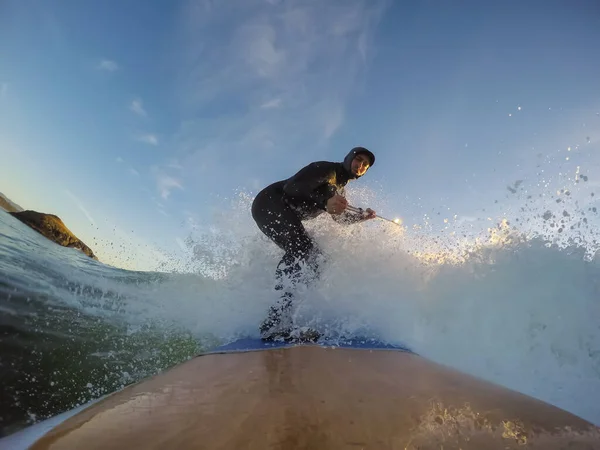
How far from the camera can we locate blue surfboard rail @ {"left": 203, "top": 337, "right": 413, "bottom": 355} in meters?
2.29

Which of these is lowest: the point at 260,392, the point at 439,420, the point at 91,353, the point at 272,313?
the point at 91,353

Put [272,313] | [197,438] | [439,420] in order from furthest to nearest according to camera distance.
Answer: [272,313] < [439,420] < [197,438]

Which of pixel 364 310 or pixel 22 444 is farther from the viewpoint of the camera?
pixel 364 310

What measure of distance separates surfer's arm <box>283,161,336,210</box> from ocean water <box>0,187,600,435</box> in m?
0.73

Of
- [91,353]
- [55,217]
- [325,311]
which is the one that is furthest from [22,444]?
[55,217]

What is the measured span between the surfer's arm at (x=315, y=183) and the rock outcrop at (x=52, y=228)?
14.4m

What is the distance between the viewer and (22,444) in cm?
107

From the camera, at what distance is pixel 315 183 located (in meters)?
3.53

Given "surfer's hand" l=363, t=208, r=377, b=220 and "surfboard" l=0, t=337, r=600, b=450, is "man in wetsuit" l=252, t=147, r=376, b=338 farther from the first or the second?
"surfboard" l=0, t=337, r=600, b=450

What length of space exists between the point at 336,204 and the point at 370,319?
112 centimetres

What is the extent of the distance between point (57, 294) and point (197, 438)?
15.1ft

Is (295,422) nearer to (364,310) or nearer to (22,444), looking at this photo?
(22,444)

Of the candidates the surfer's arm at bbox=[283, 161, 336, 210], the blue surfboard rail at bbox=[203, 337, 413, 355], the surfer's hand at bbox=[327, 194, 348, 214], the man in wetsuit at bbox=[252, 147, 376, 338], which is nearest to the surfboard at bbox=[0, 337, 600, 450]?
the blue surfboard rail at bbox=[203, 337, 413, 355]

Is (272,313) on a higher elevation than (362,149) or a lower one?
lower
